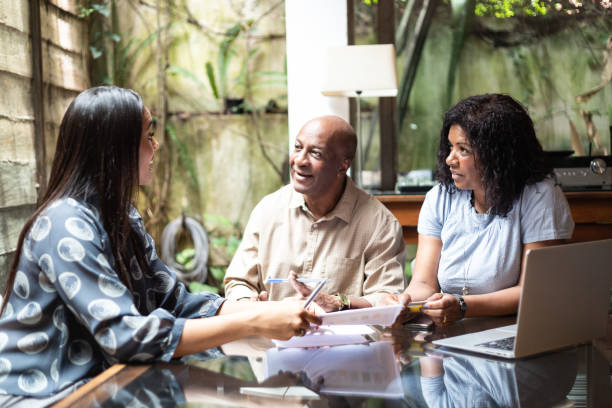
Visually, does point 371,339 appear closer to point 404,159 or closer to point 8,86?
point 8,86

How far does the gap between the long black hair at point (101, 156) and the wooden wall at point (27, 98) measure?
1.90 meters

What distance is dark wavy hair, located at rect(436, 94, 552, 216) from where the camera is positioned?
6.26ft

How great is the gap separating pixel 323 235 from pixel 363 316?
0.87 metres

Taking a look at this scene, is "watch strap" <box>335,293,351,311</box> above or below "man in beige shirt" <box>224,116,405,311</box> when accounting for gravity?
below

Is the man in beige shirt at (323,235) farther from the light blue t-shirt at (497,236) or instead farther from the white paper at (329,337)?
the white paper at (329,337)

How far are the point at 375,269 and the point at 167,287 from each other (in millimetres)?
788

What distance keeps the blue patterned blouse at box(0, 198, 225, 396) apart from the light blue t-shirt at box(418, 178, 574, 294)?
988 millimetres

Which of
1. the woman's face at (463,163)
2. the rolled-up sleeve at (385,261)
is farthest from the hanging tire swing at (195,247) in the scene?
the woman's face at (463,163)

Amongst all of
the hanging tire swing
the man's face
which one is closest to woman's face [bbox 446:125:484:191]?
the man's face

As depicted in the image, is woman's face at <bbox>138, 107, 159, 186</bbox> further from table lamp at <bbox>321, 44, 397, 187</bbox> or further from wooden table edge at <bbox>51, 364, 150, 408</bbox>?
table lamp at <bbox>321, 44, 397, 187</bbox>

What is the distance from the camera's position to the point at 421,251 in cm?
205

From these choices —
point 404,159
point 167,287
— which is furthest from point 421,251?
point 404,159

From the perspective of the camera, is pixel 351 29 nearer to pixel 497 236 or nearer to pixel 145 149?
pixel 497 236

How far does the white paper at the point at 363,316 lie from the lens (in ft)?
4.19
